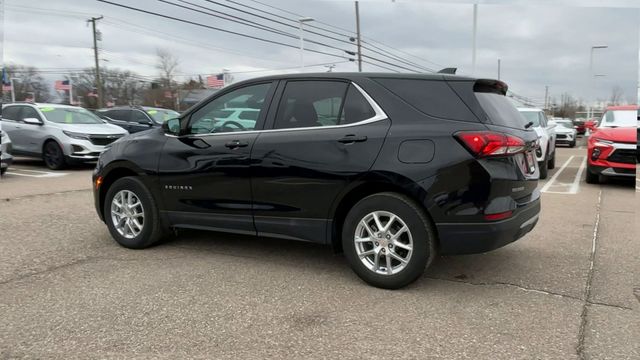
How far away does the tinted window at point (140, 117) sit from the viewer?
53.4 feet

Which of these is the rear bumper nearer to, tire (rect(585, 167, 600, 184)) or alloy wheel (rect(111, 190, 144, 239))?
alloy wheel (rect(111, 190, 144, 239))

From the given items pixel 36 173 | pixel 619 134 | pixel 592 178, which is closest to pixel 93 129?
pixel 36 173

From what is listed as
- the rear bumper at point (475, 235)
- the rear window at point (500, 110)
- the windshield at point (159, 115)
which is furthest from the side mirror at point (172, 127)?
the windshield at point (159, 115)

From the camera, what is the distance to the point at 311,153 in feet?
13.2

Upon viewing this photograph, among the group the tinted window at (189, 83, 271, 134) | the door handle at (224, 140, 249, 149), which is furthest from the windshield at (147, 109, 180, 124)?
the door handle at (224, 140, 249, 149)

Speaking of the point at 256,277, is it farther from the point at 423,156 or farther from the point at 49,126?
the point at 49,126

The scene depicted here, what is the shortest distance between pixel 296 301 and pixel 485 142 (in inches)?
70.4

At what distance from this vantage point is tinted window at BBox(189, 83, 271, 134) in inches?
177

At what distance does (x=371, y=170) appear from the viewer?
12.4ft

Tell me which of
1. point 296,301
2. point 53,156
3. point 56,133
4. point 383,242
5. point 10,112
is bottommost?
point 296,301

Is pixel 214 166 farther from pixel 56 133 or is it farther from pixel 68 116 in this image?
pixel 68 116

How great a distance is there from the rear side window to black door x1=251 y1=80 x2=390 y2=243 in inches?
9.5

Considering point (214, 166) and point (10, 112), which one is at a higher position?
point (10, 112)

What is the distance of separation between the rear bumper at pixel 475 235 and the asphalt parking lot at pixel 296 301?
0.41 meters
